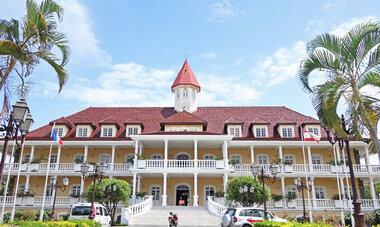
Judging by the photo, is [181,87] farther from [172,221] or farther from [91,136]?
[172,221]

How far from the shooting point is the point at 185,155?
30594 millimetres

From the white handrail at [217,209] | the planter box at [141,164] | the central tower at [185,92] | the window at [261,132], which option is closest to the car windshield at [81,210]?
the planter box at [141,164]

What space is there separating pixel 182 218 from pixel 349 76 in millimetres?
14474

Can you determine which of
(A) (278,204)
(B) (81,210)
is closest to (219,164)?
(A) (278,204)

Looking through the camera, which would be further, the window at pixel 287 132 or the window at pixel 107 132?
the window at pixel 107 132

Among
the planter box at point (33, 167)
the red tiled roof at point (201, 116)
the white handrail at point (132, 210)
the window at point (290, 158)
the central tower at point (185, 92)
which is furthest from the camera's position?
the central tower at point (185, 92)

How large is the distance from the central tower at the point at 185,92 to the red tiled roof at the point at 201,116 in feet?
2.88

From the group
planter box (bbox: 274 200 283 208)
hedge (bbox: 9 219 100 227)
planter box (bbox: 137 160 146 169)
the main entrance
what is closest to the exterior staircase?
planter box (bbox: 137 160 146 169)

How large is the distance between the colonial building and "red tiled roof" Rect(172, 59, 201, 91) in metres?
6.22

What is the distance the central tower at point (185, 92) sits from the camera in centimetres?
3469

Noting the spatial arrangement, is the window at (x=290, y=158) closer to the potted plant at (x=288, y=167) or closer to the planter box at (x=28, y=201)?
the potted plant at (x=288, y=167)

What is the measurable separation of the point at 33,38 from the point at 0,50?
115cm

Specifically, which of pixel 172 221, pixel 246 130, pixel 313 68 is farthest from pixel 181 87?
pixel 313 68

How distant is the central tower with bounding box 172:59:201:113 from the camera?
34.7 meters
